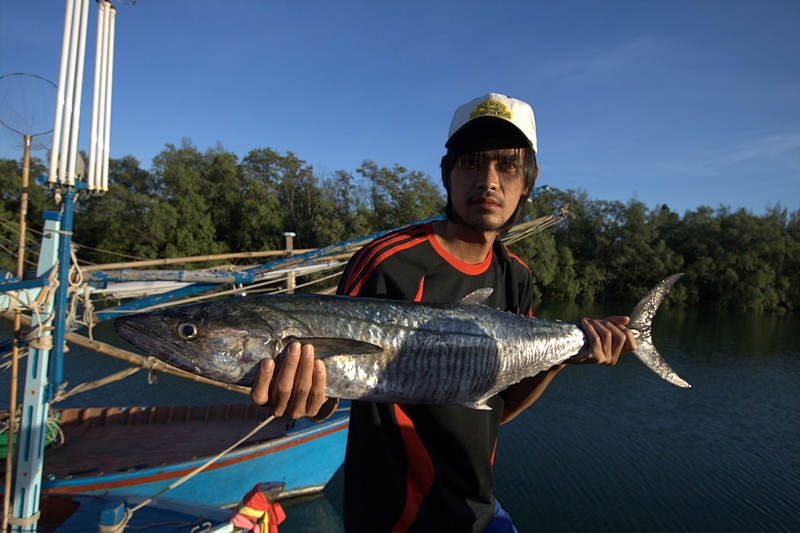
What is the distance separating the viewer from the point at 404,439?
2461mm

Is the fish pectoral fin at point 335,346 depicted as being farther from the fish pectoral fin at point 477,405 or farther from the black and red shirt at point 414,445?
the fish pectoral fin at point 477,405

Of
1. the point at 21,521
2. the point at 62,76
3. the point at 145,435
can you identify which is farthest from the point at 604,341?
the point at 145,435

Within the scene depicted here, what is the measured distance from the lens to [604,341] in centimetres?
276

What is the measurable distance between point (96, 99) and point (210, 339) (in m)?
4.99

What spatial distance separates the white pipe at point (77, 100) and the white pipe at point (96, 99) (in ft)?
0.59

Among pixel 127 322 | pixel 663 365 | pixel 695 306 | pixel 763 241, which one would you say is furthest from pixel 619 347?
pixel 763 241

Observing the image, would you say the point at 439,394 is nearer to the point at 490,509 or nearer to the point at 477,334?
the point at 477,334

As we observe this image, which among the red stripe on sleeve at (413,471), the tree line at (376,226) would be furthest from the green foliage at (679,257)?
the red stripe on sleeve at (413,471)

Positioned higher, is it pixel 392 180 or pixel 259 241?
pixel 392 180

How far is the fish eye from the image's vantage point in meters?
2.15

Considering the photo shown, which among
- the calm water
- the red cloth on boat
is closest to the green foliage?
the calm water

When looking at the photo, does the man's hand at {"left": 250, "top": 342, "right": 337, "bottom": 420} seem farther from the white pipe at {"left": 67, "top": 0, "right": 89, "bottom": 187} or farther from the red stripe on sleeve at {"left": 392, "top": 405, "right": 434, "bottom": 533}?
the white pipe at {"left": 67, "top": 0, "right": 89, "bottom": 187}

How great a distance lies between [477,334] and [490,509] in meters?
1.12

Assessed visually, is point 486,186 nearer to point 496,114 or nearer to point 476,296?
point 496,114
